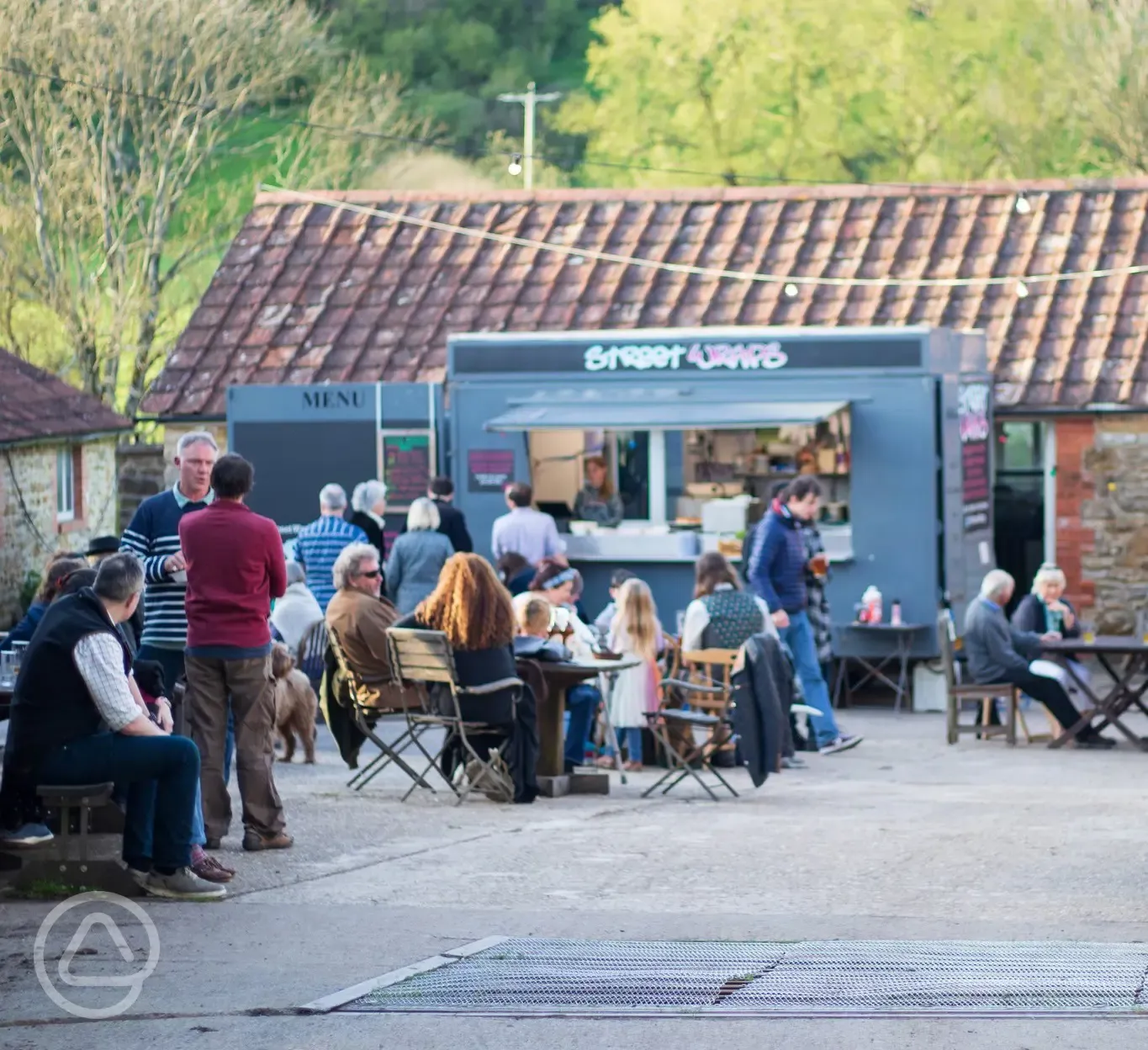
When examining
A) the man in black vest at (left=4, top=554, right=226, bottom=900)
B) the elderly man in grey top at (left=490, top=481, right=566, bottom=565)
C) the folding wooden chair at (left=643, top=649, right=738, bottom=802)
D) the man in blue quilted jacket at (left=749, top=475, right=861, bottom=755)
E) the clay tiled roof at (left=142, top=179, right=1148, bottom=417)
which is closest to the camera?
the man in black vest at (left=4, top=554, right=226, bottom=900)

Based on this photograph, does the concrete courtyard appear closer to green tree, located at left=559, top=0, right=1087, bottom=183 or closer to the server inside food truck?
the server inside food truck

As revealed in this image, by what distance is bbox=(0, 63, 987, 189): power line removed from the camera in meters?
31.5

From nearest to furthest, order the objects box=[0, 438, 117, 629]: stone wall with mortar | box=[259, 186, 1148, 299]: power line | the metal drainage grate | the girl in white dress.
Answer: the metal drainage grate < the girl in white dress < box=[259, 186, 1148, 299]: power line < box=[0, 438, 117, 629]: stone wall with mortar

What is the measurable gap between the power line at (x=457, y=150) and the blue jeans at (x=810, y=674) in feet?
28.7

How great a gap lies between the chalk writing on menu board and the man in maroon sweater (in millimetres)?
8978

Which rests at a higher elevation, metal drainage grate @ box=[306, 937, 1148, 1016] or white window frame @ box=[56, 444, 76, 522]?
white window frame @ box=[56, 444, 76, 522]

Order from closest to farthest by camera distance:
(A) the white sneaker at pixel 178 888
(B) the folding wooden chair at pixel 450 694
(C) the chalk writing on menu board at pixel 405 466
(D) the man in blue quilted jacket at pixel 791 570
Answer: (A) the white sneaker at pixel 178 888
(B) the folding wooden chair at pixel 450 694
(D) the man in blue quilted jacket at pixel 791 570
(C) the chalk writing on menu board at pixel 405 466

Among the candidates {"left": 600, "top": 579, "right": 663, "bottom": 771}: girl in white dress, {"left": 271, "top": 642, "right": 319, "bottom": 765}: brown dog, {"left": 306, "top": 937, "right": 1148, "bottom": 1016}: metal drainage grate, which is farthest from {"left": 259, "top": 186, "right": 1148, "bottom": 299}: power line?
{"left": 306, "top": 937, "right": 1148, "bottom": 1016}: metal drainage grate

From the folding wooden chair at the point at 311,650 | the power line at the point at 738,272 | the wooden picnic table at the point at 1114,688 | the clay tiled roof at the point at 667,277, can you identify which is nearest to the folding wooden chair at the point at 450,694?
the folding wooden chair at the point at 311,650

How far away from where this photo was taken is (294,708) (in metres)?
13.3

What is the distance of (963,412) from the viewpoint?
17.8 metres

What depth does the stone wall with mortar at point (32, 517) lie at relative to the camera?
79.7 ft

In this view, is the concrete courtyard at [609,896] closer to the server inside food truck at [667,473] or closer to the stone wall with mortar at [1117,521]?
the server inside food truck at [667,473]

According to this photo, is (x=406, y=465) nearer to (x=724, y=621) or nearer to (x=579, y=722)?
(x=724, y=621)
